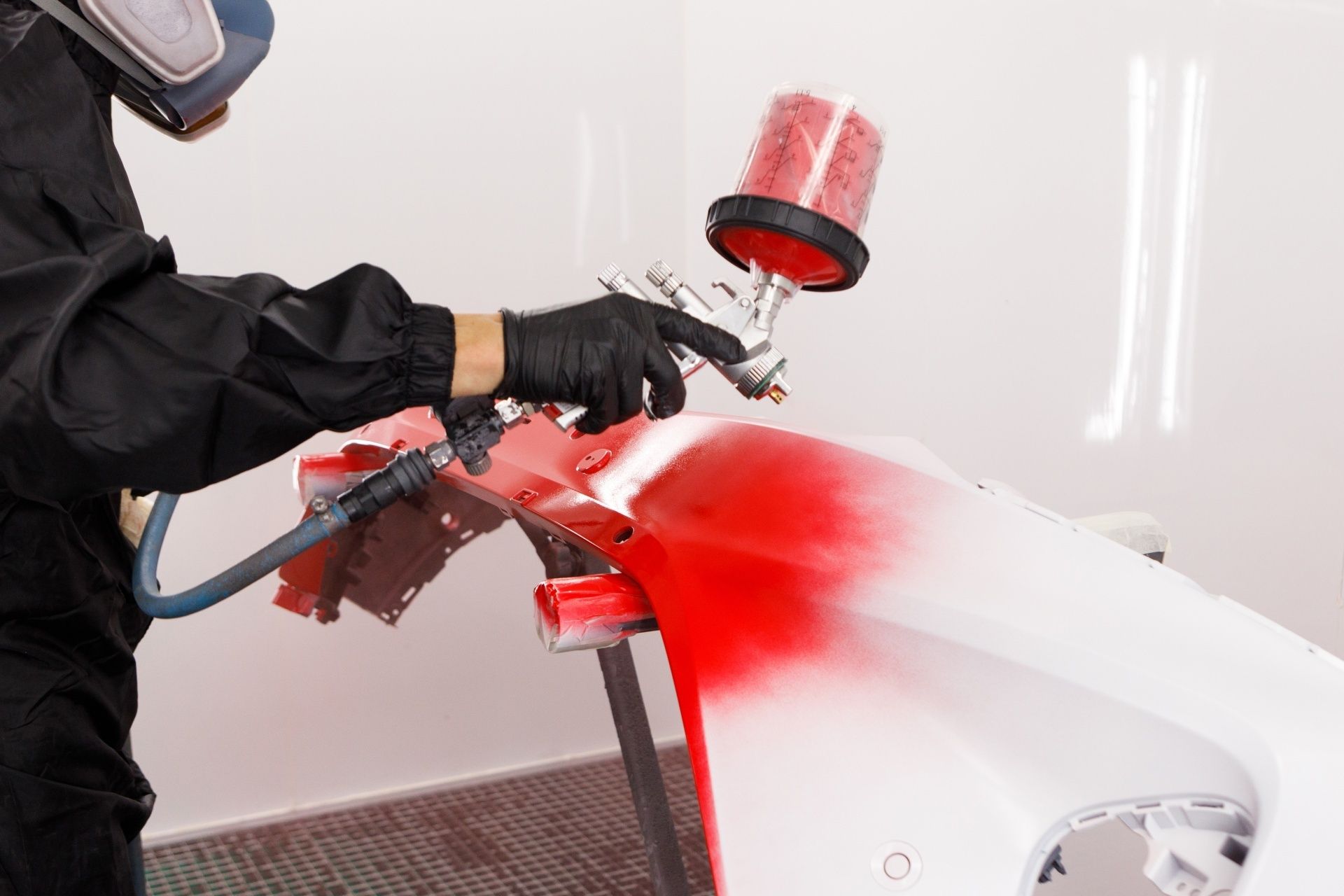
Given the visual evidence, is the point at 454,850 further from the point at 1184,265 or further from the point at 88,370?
the point at 1184,265

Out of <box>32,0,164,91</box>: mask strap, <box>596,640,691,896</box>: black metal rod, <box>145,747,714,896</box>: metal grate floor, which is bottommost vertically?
<box>145,747,714,896</box>: metal grate floor

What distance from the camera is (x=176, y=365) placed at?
801 mm

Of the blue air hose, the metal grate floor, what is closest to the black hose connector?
the blue air hose

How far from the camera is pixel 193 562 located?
2.12 metres

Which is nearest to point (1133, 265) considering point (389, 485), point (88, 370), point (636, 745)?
point (636, 745)

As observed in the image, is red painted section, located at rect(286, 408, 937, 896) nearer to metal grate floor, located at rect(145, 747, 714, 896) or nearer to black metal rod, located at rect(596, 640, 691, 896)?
black metal rod, located at rect(596, 640, 691, 896)

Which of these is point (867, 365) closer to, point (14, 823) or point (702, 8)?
point (702, 8)

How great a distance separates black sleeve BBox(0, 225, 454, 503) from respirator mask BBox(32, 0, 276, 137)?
26 cm

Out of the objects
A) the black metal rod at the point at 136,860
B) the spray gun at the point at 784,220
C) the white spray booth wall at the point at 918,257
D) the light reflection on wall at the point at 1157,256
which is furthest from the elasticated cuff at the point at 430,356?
the light reflection on wall at the point at 1157,256

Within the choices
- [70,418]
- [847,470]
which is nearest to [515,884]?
[847,470]

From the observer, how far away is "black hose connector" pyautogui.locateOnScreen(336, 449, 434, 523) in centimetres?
101

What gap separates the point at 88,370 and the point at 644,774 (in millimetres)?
827

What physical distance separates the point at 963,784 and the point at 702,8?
84.1 inches

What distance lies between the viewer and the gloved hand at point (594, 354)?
887mm
